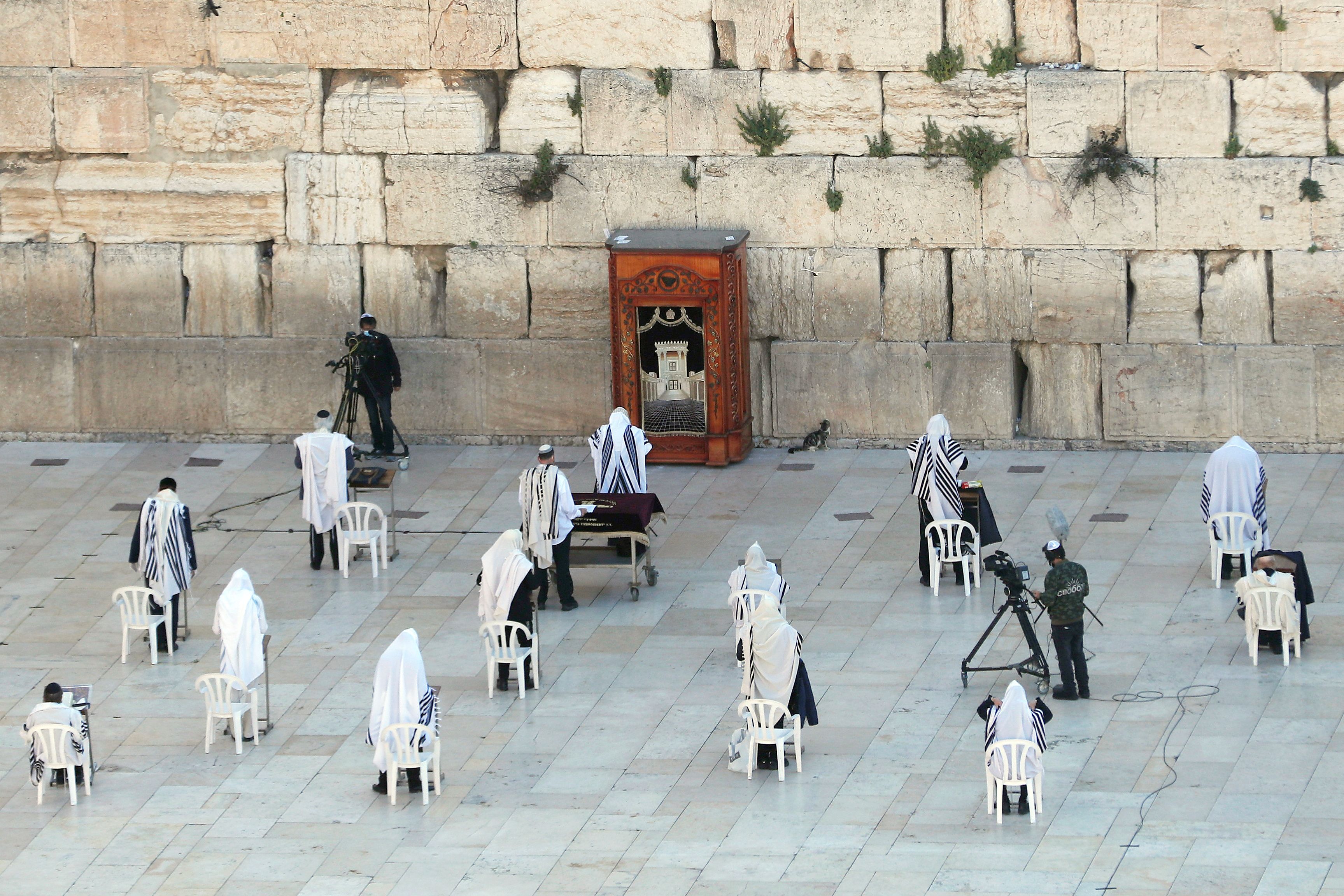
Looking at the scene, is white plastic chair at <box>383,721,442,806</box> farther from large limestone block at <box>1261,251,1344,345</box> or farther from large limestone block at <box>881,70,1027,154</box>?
large limestone block at <box>1261,251,1344,345</box>

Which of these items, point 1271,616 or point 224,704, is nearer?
point 224,704

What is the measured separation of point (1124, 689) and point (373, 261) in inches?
350

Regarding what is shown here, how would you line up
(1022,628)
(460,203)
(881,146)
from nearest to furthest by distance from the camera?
(1022,628), (881,146), (460,203)

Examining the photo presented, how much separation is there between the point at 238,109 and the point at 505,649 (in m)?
7.73

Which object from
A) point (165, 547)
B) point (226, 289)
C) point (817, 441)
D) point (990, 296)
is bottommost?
point (165, 547)

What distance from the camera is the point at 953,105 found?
2072cm

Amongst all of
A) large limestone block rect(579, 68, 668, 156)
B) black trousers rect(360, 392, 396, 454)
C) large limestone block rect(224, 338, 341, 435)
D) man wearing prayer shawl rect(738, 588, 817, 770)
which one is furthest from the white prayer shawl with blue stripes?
large limestone block rect(579, 68, 668, 156)

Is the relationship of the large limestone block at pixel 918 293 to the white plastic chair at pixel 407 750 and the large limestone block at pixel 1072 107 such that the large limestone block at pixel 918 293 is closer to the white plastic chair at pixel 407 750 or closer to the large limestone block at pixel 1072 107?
the large limestone block at pixel 1072 107

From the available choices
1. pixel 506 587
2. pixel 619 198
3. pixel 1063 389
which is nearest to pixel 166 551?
pixel 506 587

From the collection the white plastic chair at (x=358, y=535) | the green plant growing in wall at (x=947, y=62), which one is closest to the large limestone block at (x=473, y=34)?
the green plant growing in wall at (x=947, y=62)

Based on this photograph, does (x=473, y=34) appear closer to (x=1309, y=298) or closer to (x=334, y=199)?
(x=334, y=199)

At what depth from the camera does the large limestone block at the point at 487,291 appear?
70.8 feet

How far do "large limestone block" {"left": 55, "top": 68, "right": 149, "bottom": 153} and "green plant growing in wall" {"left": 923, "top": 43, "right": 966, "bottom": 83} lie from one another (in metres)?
7.05

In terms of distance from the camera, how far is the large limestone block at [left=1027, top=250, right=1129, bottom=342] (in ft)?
67.9
